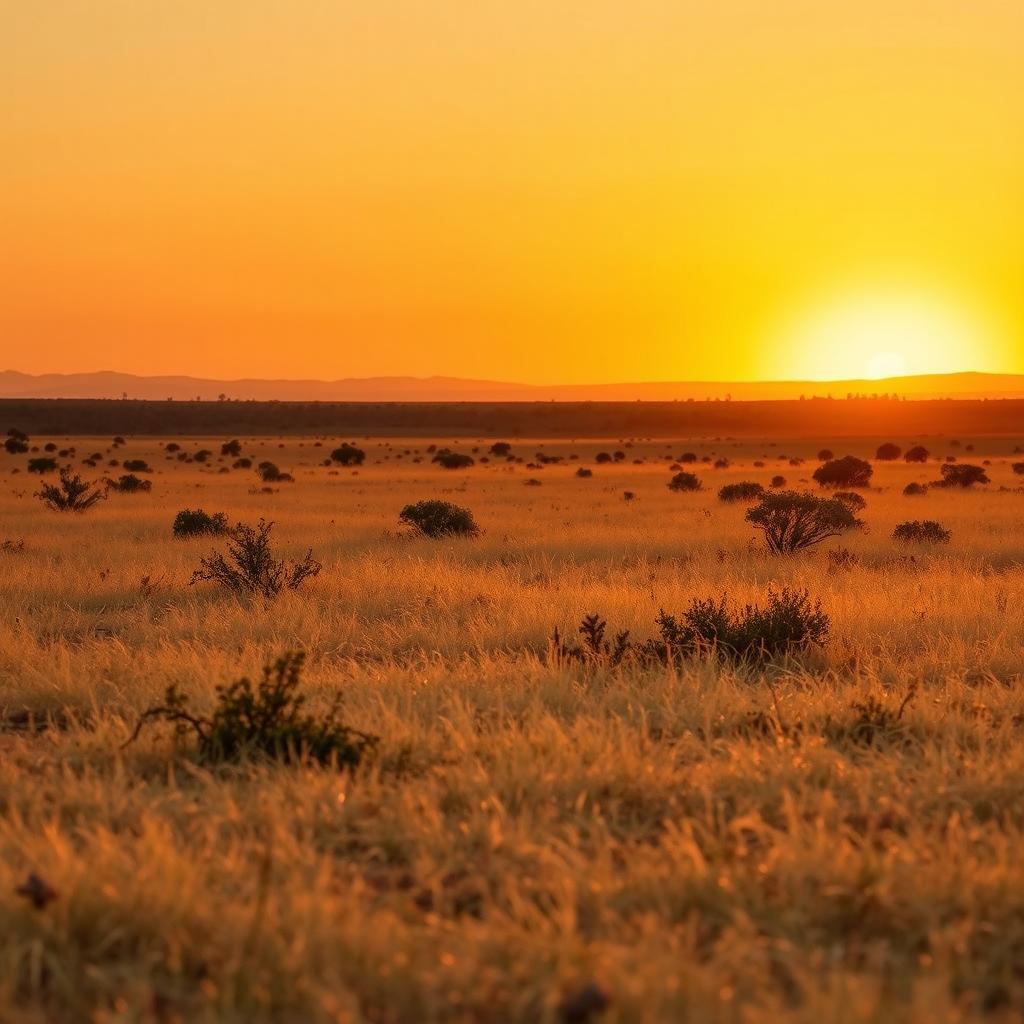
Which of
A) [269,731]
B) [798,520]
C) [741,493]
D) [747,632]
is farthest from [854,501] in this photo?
[269,731]

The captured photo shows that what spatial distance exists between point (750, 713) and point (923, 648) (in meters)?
3.35

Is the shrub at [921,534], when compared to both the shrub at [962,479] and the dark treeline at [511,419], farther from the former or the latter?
the dark treeline at [511,419]

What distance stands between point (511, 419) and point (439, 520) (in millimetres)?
106961

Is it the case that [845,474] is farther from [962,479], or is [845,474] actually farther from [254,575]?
[254,575]

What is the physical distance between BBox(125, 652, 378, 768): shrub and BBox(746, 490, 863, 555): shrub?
13.0m

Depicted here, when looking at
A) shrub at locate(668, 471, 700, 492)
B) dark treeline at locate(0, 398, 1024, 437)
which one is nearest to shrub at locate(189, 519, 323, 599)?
shrub at locate(668, 471, 700, 492)

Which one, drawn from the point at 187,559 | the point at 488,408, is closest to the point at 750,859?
the point at 187,559

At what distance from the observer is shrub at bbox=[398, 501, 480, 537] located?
21.2m

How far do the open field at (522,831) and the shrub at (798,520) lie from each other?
735 centimetres

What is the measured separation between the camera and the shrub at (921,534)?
2002cm

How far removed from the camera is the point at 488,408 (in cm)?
14000

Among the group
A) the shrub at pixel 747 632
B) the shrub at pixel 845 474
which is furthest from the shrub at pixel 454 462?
the shrub at pixel 747 632

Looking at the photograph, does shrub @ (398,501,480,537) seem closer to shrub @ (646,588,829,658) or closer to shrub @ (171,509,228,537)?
shrub @ (171,509,228,537)

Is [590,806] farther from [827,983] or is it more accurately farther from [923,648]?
[923,648]
